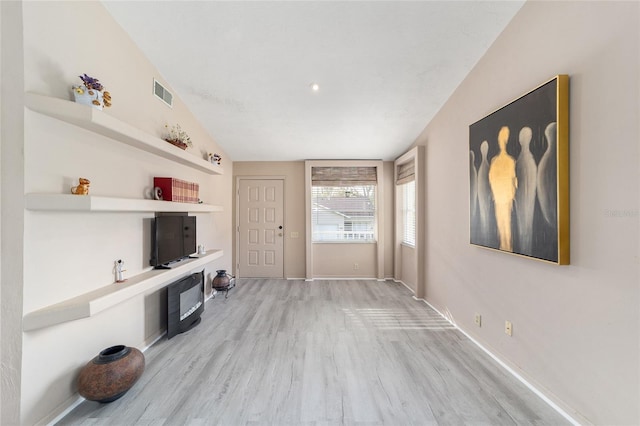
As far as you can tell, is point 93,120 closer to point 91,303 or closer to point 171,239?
point 91,303

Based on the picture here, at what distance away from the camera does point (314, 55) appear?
7.93ft

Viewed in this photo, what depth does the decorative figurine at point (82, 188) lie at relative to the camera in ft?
5.44

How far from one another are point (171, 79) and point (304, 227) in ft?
10.5

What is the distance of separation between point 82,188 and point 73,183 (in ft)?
0.42

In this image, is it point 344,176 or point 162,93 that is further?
point 344,176

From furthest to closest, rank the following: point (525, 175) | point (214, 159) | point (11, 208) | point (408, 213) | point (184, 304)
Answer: point (408, 213)
point (214, 159)
point (184, 304)
point (525, 175)
point (11, 208)

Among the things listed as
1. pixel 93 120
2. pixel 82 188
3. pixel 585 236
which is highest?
pixel 93 120

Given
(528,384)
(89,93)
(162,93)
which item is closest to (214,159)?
(162,93)

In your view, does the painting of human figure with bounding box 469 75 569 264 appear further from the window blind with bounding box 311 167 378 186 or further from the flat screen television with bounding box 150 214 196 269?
the flat screen television with bounding box 150 214 196 269

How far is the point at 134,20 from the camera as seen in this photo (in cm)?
209

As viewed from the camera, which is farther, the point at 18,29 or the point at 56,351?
the point at 56,351

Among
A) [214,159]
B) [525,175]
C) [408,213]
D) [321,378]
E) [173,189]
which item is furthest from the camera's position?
[408,213]

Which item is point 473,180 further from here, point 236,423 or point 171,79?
point 171,79

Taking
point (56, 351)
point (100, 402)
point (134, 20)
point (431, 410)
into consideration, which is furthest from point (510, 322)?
point (134, 20)
